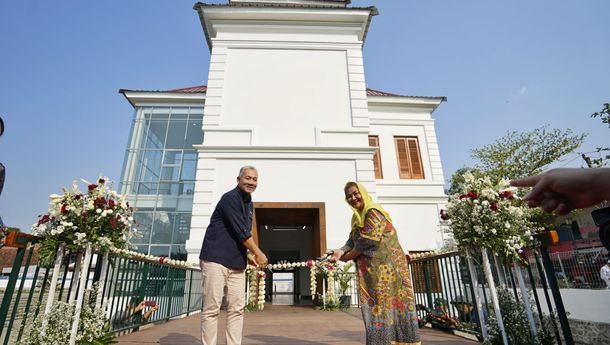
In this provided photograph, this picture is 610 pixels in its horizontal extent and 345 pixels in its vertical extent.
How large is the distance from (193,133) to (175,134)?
0.80 meters

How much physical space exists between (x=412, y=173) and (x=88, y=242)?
11470 mm

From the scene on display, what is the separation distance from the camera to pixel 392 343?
2488 mm

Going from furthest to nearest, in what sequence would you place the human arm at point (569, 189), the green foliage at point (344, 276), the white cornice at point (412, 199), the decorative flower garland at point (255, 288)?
the white cornice at point (412, 199)
the green foliage at point (344, 276)
the decorative flower garland at point (255, 288)
the human arm at point (569, 189)

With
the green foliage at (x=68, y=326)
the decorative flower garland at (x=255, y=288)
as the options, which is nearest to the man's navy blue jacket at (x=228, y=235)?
the green foliage at (x=68, y=326)

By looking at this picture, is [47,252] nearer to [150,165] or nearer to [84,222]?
[84,222]

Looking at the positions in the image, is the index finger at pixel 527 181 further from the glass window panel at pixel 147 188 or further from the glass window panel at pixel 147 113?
the glass window panel at pixel 147 113

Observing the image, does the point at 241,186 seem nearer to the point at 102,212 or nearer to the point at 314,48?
the point at 102,212

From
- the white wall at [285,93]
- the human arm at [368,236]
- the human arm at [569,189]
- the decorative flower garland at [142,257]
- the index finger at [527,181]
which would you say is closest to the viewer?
the human arm at [569,189]

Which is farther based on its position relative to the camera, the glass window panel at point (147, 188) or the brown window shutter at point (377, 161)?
the brown window shutter at point (377, 161)

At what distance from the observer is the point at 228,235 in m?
2.66

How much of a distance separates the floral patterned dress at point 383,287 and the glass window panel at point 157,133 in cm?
1177

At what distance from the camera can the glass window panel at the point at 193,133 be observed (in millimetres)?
12216

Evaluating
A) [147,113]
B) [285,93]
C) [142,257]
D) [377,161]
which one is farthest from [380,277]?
[147,113]

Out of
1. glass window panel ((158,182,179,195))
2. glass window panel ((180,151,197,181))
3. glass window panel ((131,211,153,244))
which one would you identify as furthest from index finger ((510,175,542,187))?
glass window panel ((158,182,179,195))
